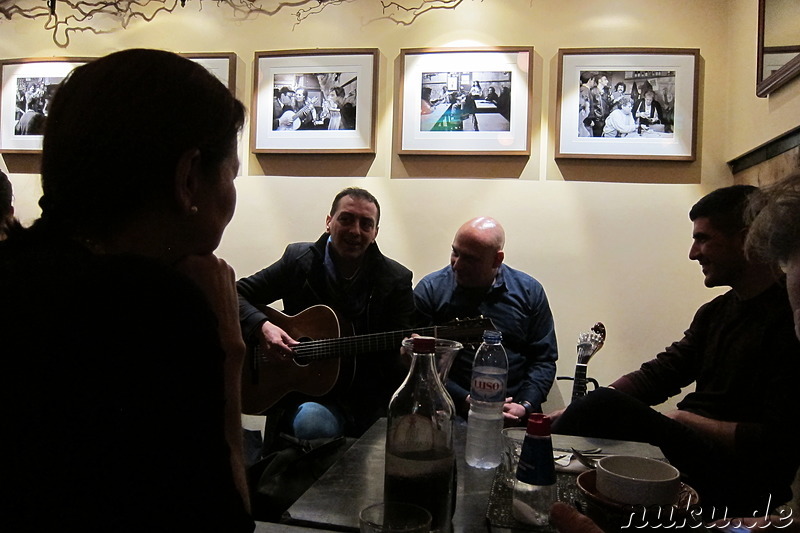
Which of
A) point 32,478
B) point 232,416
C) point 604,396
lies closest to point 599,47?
point 604,396

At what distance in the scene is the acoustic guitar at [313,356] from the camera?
2283mm

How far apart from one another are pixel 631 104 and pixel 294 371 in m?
1.89

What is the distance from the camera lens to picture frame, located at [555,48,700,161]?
2.64 meters

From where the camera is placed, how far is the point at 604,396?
1676 mm

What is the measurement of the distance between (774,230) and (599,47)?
1753 mm

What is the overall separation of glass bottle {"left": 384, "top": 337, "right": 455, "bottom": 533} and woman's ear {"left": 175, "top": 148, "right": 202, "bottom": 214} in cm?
38

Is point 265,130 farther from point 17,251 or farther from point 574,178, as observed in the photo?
point 17,251

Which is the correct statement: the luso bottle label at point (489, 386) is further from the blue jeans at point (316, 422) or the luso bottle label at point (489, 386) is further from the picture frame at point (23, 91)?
the picture frame at point (23, 91)

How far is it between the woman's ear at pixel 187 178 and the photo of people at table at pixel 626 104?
2271 mm

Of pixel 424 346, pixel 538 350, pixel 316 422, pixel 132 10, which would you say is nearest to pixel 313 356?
pixel 316 422

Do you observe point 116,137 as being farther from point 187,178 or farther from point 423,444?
point 423,444

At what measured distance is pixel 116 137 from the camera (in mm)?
692

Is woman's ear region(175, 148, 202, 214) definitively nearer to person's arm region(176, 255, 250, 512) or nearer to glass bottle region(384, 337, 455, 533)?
person's arm region(176, 255, 250, 512)

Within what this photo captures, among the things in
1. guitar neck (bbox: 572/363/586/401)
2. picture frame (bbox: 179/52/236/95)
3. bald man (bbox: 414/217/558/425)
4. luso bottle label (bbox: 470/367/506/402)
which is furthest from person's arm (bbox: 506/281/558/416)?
picture frame (bbox: 179/52/236/95)
